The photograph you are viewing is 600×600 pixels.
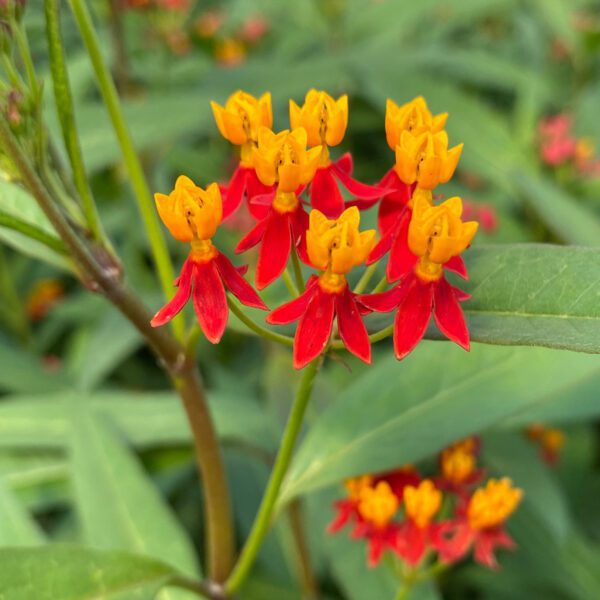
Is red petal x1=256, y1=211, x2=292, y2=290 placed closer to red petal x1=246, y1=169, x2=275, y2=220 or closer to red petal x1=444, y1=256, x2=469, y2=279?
red petal x1=246, y1=169, x2=275, y2=220

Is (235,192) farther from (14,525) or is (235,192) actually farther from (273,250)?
(14,525)

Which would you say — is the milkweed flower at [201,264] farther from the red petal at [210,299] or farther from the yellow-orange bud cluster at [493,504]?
the yellow-orange bud cluster at [493,504]

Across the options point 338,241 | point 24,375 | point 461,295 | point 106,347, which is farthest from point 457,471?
point 24,375

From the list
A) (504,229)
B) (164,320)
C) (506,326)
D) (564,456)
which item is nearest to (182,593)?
(164,320)

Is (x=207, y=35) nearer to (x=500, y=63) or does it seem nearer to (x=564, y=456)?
(x=500, y=63)

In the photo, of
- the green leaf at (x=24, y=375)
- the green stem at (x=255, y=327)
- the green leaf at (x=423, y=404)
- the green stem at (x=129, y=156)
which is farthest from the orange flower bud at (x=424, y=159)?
the green leaf at (x=24, y=375)

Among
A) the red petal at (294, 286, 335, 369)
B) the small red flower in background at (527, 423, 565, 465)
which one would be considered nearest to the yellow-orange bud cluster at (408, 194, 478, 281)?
the red petal at (294, 286, 335, 369)
